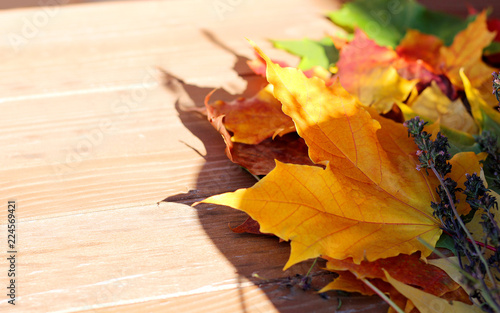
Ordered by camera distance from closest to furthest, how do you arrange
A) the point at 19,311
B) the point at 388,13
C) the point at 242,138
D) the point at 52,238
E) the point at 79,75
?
the point at 19,311, the point at 52,238, the point at 242,138, the point at 79,75, the point at 388,13

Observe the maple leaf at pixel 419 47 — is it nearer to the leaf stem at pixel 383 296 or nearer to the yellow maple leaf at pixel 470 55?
the yellow maple leaf at pixel 470 55

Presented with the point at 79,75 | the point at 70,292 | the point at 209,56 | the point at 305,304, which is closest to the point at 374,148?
the point at 305,304

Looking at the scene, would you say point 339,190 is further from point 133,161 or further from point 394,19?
point 394,19

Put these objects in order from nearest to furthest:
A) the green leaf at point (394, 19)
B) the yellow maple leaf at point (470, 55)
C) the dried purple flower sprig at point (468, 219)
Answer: the dried purple flower sprig at point (468, 219), the yellow maple leaf at point (470, 55), the green leaf at point (394, 19)

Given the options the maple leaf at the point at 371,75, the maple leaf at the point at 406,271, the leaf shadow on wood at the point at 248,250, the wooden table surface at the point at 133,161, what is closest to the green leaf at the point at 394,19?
the wooden table surface at the point at 133,161

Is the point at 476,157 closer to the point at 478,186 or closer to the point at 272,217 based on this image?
the point at 478,186

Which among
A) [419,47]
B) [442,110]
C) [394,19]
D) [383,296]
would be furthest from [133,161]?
[394,19]
